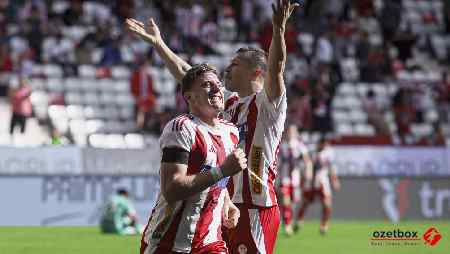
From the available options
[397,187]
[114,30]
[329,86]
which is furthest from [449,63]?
[114,30]

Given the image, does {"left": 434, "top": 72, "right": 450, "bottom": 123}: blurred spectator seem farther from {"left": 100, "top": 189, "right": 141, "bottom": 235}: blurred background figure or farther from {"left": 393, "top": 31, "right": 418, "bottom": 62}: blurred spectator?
{"left": 100, "top": 189, "right": 141, "bottom": 235}: blurred background figure

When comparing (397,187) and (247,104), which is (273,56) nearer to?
Answer: (247,104)

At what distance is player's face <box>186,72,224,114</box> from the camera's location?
652cm

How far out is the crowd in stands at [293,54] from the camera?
26.3m

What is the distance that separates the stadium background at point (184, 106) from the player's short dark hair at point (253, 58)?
36.8 feet

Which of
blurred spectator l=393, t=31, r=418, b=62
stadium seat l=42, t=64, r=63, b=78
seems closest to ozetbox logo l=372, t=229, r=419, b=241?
stadium seat l=42, t=64, r=63, b=78

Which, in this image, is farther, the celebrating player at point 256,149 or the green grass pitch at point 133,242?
the green grass pitch at point 133,242

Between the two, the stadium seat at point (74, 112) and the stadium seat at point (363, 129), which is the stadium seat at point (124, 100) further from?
the stadium seat at point (363, 129)

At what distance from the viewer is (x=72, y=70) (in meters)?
26.6

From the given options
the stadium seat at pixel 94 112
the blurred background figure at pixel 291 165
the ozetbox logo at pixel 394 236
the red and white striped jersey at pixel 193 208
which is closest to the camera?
the red and white striped jersey at pixel 193 208

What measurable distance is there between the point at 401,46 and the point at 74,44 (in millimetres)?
10564

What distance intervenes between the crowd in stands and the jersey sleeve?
61.5ft

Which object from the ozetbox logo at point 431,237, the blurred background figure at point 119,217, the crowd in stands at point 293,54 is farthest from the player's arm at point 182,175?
the crowd in stands at point 293,54

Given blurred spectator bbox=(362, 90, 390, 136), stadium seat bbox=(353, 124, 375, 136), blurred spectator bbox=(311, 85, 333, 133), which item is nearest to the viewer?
blurred spectator bbox=(311, 85, 333, 133)
